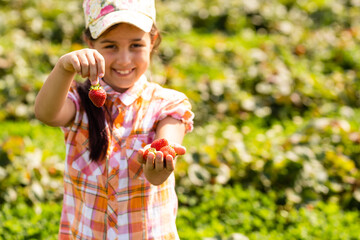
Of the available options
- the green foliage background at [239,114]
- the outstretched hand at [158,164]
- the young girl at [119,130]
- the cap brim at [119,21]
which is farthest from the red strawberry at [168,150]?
the green foliage background at [239,114]

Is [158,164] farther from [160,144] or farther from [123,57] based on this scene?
[123,57]

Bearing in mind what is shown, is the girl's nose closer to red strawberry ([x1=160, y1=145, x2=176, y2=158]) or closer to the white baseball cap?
the white baseball cap

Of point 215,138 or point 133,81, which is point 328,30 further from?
point 133,81

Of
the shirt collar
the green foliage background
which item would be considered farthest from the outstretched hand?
the green foliage background

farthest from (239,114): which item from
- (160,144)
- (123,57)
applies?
(160,144)

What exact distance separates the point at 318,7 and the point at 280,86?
9.68ft

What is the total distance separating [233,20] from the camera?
7008 millimetres

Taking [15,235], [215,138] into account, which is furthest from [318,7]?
[15,235]

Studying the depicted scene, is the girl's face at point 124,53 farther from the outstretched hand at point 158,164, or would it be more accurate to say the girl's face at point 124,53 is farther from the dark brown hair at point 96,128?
the outstretched hand at point 158,164

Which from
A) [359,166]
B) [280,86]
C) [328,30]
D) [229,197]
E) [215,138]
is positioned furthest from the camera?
[328,30]

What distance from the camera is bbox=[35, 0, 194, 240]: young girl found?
68.2 inches

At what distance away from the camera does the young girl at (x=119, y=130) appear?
1.73 meters

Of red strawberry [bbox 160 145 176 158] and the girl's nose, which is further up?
the girl's nose

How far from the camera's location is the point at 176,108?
178 cm
